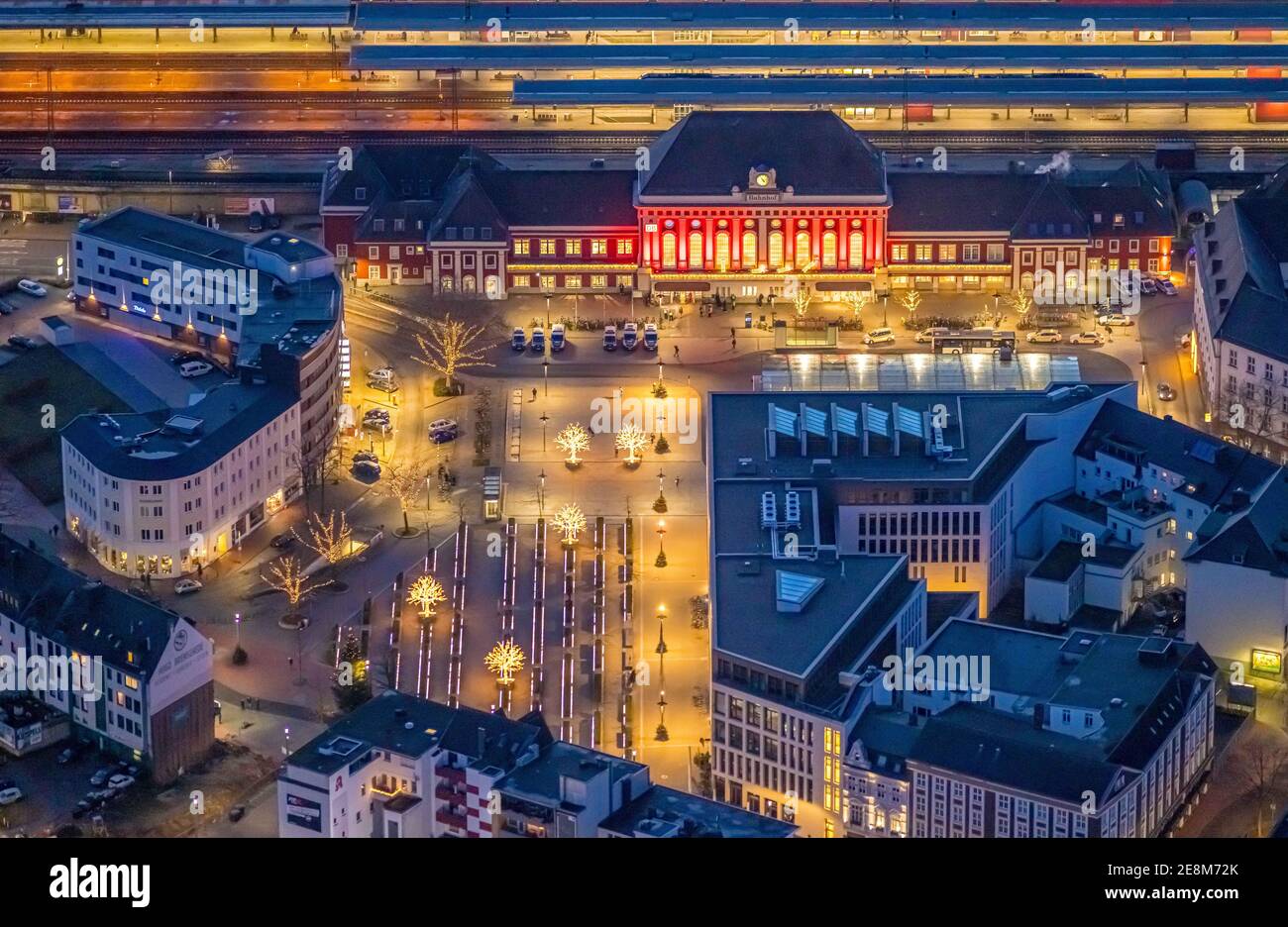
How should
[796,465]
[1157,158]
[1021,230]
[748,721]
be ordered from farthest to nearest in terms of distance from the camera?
[1157,158] → [1021,230] → [796,465] → [748,721]

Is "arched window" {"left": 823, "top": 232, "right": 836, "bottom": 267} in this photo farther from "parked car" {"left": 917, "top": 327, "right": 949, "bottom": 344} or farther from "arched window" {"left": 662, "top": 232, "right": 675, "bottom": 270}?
"parked car" {"left": 917, "top": 327, "right": 949, "bottom": 344}

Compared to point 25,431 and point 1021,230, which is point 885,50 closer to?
point 1021,230

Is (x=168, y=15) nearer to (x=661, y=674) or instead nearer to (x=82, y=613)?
(x=82, y=613)

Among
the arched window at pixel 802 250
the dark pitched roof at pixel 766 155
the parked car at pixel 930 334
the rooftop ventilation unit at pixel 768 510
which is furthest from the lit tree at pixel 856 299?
the rooftop ventilation unit at pixel 768 510

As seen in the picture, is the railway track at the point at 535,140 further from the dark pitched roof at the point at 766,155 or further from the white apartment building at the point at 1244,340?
the white apartment building at the point at 1244,340

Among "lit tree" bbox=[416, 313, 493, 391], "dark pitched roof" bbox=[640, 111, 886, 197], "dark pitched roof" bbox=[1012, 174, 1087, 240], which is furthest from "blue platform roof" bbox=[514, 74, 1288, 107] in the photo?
"lit tree" bbox=[416, 313, 493, 391]

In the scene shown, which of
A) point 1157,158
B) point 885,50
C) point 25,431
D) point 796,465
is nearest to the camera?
→ point 796,465
